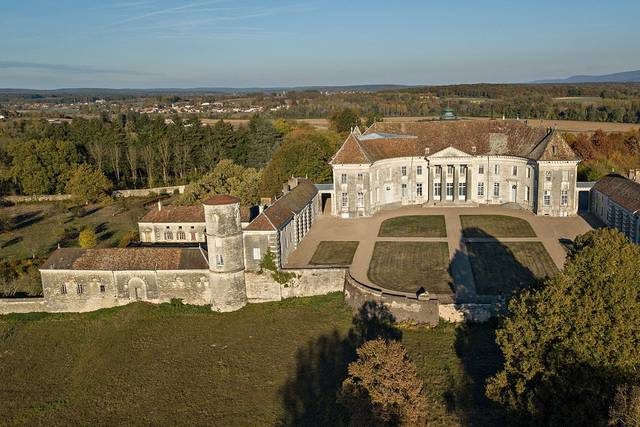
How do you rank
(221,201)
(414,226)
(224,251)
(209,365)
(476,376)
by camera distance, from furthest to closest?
(414,226)
(224,251)
(221,201)
(209,365)
(476,376)

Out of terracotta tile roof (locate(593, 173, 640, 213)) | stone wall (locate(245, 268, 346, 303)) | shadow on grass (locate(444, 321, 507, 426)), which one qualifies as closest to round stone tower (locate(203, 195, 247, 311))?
stone wall (locate(245, 268, 346, 303))

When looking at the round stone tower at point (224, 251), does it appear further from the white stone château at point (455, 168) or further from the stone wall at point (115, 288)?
the white stone château at point (455, 168)

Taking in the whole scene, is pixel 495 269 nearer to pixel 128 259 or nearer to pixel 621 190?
pixel 621 190

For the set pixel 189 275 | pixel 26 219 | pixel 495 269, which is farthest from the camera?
pixel 26 219

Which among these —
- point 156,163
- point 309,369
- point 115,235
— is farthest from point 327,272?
point 156,163

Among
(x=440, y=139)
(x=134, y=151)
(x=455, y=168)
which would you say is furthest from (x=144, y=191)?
(x=455, y=168)

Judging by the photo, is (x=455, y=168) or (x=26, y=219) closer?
(x=455, y=168)

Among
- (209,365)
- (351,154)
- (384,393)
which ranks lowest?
(209,365)

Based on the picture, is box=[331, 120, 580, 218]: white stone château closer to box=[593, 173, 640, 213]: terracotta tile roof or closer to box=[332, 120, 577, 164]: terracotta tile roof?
box=[332, 120, 577, 164]: terracotta tile roof
